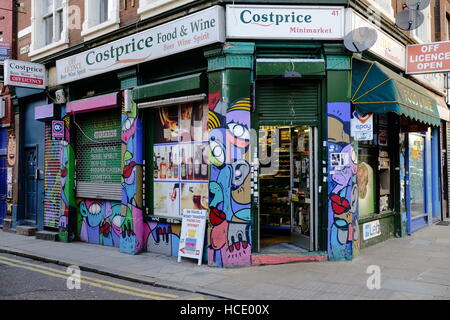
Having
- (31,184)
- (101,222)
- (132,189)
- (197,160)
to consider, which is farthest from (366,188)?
(31,184)

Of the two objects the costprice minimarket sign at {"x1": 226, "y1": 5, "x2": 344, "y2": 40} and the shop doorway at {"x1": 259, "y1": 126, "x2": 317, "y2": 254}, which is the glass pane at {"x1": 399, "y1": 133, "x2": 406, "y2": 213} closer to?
the shop doorway at {"x1": 259, "y1": 126, "x2": 317, "y2": 254}

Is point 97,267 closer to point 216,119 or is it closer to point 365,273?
point 216,119

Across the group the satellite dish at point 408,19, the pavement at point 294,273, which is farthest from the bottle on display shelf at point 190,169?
the satellite dish at point 408,19

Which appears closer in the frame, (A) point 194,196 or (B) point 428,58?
(A) point 194,196

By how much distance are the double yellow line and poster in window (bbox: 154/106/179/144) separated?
11.7 ft

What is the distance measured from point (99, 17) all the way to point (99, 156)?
381 cm

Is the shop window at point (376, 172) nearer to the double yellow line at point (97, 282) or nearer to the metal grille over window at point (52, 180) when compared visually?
the double yellow line at point (97, 282)

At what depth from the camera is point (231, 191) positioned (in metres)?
8.37

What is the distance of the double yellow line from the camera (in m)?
6.71

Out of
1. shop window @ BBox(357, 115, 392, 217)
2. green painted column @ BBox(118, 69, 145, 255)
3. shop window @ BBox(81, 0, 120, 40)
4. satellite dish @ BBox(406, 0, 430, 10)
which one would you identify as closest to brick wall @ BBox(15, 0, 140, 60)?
shop window @ BBox(81, 0, 120, 40)

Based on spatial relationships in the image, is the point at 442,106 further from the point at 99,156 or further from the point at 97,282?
the point at 97,282

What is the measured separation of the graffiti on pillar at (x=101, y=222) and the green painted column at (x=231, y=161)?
3.17 meters
